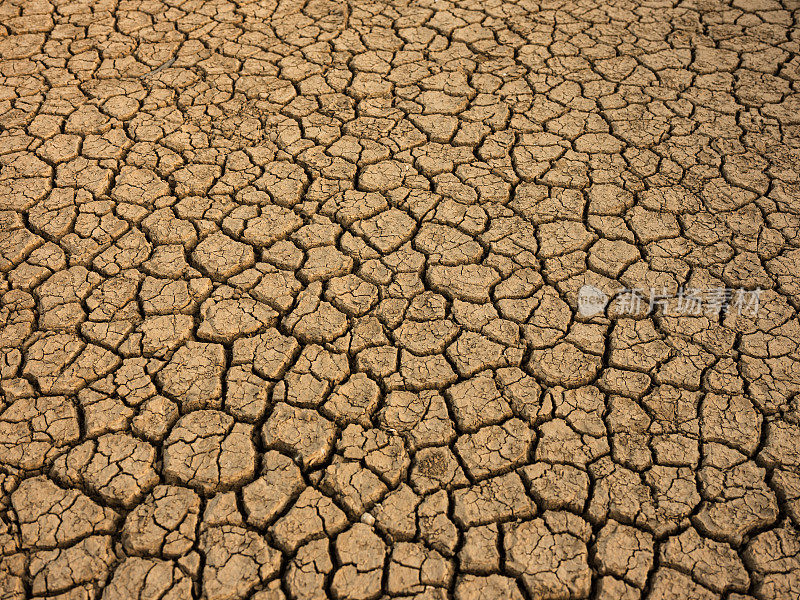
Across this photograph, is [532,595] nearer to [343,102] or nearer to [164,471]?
[164,471]

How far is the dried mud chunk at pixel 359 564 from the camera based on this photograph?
209 centimetres

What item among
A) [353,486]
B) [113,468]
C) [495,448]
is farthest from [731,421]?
[113,468]

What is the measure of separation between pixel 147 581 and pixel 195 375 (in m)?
0.79

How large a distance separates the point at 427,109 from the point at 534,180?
79 cm

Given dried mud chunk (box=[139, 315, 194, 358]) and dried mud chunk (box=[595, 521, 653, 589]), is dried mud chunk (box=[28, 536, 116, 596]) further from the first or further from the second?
dried mud chunk (box=[595, 521, 653, 589])

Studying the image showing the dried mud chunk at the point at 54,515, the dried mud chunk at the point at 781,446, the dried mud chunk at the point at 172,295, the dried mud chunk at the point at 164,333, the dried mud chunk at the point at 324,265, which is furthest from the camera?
the dried mud chunk at the point at 324,265

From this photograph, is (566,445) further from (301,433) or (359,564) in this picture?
(301,433)

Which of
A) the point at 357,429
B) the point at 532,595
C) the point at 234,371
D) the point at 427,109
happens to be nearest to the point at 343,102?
the point at 427,109

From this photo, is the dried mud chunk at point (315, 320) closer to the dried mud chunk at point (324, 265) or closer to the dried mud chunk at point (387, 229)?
the dried mud chunk at point (324, 265)

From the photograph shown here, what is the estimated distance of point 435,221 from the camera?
3244mm

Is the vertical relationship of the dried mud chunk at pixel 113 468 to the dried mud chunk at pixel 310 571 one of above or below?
below

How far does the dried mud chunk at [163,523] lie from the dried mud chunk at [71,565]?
7 centimetres

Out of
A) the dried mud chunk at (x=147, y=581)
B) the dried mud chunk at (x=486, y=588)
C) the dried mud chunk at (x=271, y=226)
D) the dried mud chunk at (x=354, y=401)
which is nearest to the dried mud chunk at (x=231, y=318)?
A: the dried mud chunk at (x=271, y=226)

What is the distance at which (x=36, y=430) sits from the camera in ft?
8.05
